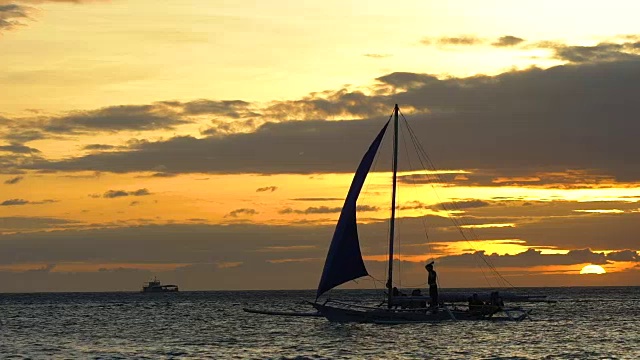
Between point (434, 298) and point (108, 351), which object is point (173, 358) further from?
point (434, 298)

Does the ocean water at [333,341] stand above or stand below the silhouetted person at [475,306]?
below

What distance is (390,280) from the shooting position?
249 feet

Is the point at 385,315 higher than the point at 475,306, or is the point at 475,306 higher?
the point at 475,306

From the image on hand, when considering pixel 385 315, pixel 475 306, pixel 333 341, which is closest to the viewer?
pixel 333 341

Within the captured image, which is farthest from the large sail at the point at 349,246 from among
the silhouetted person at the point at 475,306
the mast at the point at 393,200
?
the silhouetted person at the point at 475,306

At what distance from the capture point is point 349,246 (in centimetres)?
7725

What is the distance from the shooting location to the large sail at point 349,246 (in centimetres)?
7700

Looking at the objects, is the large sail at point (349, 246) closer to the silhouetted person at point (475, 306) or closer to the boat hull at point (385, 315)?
the boat hull at point (385, 315)

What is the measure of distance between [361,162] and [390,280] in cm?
864

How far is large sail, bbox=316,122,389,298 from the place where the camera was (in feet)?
253

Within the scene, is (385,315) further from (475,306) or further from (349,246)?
(475,306)

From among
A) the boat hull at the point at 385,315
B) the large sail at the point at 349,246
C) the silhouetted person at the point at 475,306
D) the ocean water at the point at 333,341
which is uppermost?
the large sail at the point at 349,246

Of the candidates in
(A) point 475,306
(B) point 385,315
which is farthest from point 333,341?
(A) point 475,306

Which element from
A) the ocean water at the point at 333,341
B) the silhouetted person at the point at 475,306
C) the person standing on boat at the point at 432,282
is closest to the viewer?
the ocean water at the point at 333,341
